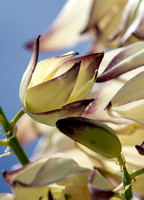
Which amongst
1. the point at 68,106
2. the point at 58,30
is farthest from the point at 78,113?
the point at 58,30

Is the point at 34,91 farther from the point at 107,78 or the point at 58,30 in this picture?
the point at 58,30

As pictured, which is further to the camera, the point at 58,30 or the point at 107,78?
the point at 58,30

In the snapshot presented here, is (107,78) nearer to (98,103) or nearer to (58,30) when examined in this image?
(98,103)

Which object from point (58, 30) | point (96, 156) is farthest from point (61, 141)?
point (58, 30)
